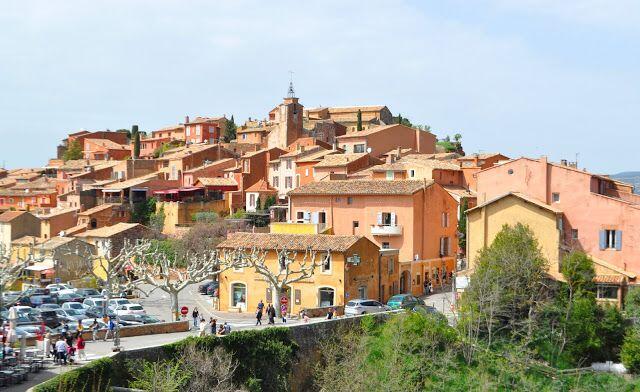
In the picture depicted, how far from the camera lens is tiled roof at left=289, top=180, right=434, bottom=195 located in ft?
184

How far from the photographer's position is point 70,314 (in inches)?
1724

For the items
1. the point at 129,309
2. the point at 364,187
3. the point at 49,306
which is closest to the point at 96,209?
the point at 364,187

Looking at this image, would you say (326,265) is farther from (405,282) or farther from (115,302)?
(115,302)

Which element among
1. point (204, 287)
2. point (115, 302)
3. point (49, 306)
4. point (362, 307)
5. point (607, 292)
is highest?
point (607, 292)

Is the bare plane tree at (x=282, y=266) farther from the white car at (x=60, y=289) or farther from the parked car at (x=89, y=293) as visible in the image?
the white car at (x=60, y=289)

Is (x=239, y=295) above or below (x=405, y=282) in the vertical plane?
below

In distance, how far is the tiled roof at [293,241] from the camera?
49500 mm

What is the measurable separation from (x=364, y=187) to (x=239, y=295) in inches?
473

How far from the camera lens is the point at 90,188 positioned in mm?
86500

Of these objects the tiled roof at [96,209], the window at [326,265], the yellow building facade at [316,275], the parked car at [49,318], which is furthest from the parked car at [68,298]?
the tiled roof at [96,209]

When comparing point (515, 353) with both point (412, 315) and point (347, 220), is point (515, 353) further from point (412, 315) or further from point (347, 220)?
point (347, 220)

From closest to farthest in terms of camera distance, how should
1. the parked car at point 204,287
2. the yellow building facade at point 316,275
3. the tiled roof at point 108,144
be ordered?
the yellow building facade at point 316,275 → the parked car at point 204,287 → the tiled roof at point 108,144

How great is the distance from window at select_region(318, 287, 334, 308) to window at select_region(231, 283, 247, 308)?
4.94 m

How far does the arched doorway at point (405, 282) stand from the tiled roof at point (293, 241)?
574 centimetres
